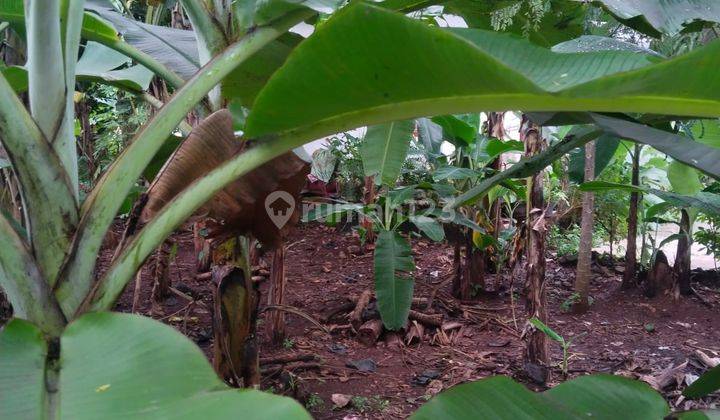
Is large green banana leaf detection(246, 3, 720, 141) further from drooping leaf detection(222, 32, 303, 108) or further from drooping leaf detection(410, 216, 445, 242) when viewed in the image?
drooping leaf detection(410, 216, 445, 242)

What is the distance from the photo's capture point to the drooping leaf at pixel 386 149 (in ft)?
5.55

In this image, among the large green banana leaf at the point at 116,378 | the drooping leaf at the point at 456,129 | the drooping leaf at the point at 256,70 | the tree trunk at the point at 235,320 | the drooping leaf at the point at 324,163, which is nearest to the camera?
the large green banana leaf at the point at 116,378

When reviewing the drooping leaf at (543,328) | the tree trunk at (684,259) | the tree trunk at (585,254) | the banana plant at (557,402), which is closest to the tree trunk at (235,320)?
the banana plant at (557,402)

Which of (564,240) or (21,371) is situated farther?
(564,240)

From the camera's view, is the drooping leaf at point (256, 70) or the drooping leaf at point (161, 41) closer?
the drooping leaf at point (256, 70)

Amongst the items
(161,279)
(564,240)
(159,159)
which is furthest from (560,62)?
(564,240)

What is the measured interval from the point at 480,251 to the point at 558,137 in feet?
2.90

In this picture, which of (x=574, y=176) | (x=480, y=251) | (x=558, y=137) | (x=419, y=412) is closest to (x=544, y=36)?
(x=574, y=176)

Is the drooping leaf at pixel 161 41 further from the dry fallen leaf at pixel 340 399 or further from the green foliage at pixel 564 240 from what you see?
the green foliage at pixel 564 240

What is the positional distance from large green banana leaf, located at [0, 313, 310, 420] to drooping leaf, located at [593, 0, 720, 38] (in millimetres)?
714

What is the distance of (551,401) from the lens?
1.71ft

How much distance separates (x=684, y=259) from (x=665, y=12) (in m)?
2.38

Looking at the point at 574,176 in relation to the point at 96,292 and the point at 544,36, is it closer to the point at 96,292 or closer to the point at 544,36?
the point at 544,36

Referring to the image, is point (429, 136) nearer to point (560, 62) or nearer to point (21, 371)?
point (560, 62)
